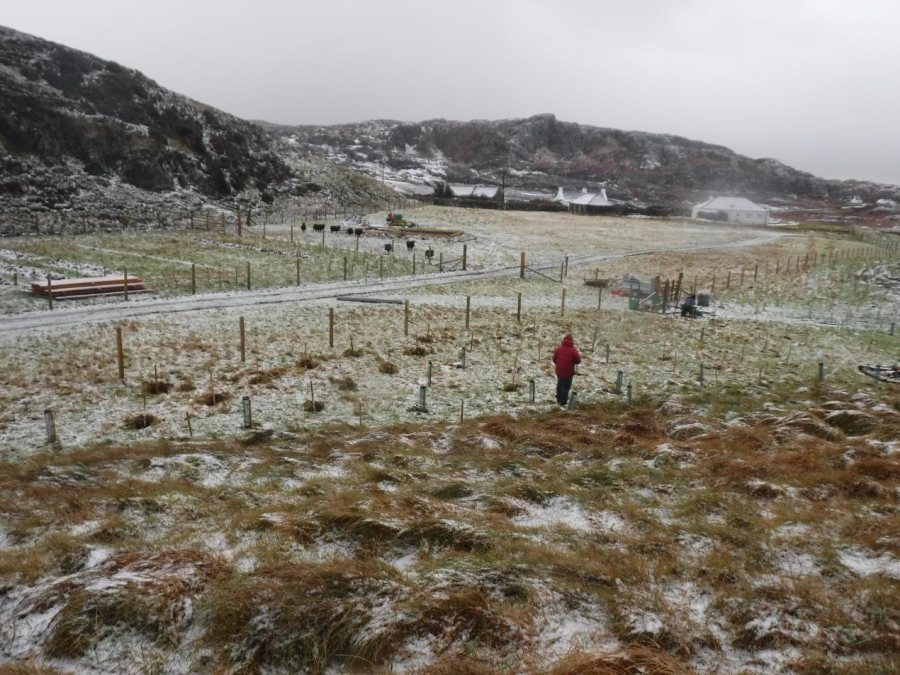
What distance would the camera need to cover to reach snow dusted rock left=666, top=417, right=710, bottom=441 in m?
15.8

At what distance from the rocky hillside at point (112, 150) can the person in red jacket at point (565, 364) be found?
49.3 meters

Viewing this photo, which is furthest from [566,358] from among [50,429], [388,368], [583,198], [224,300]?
[583,198]

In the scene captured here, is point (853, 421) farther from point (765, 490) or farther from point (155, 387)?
point (155, 387)

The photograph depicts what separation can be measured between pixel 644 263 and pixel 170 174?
59.6m

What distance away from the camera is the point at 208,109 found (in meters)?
92.2

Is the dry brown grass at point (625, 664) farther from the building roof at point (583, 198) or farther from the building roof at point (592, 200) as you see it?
the building roof at point (583, 198)

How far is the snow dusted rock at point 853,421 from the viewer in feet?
50.1

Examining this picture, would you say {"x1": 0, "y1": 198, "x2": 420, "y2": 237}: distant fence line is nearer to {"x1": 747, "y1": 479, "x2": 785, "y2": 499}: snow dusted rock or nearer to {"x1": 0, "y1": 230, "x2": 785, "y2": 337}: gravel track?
{"x1": 0, "y1": 230, "x2": 785, "y2": 337}: gravel track

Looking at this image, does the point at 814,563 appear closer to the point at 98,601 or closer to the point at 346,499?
the point at 346,499

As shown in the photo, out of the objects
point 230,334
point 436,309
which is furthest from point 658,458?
point 436,309

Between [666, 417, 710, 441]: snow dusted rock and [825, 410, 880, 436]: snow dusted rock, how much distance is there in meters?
3.47

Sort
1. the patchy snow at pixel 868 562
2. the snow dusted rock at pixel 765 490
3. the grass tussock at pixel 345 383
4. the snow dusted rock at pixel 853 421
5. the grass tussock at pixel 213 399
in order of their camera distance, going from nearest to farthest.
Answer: the patchy snow at pixel 868 562 → the snow dusted rock at pixel 765 490 → the snow dusted rock at pixel 853 421 → the grass tussock at pixel 213 399 → the grass tussock at pixel 345 383

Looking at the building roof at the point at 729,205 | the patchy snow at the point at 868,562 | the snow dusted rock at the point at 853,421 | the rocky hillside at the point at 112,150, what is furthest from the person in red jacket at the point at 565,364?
the building roof at the point at 729,205

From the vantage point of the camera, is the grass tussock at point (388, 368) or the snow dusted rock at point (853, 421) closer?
the snow dusted rock at point (853, 421)
